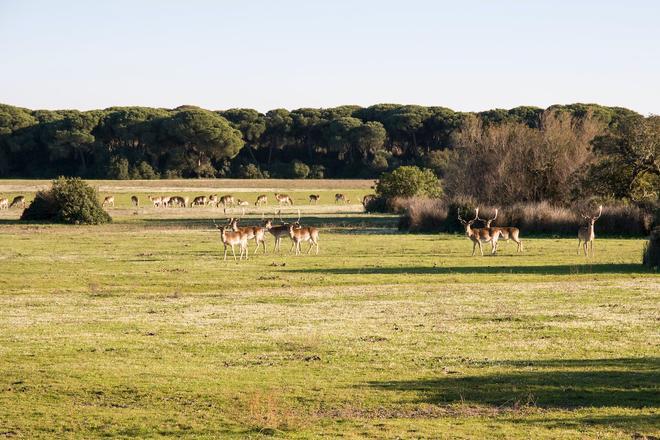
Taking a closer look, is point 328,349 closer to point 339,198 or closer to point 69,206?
point 69,206

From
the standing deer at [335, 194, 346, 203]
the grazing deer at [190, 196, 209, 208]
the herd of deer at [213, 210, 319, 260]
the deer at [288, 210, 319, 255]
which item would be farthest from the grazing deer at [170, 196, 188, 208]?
the deer at [288, 210, 319, 255]

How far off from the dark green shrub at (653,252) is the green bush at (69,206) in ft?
119

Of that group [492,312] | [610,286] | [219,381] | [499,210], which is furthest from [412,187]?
[219,381]

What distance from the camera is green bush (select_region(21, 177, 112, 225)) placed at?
59.8m

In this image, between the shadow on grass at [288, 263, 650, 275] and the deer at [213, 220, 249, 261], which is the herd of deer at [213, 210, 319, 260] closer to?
the deer at [213, 220, 249, 261]

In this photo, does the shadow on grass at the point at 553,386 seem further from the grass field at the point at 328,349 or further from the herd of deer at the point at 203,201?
the herd of deer at the point at 203,201

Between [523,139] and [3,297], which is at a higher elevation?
[523,139]

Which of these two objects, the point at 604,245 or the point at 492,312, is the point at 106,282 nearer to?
the point at 492,312

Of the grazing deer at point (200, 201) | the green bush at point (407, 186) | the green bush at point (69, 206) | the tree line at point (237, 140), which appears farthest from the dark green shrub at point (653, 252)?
the grazing deer at point (200, 201)

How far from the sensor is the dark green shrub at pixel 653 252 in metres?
31.8

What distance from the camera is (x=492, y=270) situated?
31.4 m

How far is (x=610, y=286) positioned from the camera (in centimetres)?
2664

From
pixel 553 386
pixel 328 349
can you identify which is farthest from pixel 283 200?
pixel 553 386

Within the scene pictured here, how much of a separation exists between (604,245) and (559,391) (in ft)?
99.2
